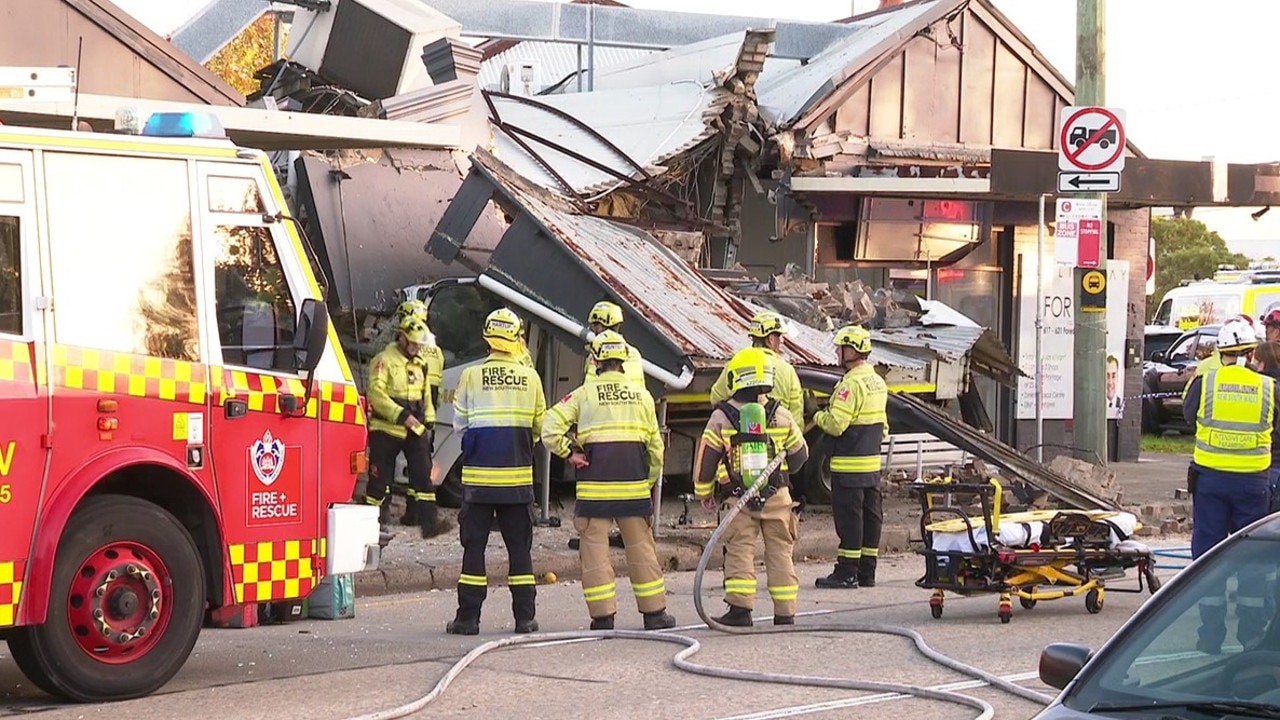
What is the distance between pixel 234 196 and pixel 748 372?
10.9 ft

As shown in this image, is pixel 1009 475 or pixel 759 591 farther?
pixel 1009 475

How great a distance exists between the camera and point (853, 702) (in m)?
7.89

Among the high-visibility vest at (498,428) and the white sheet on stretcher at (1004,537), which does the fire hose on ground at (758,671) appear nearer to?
the white sheet on stretcher at (1004,537)

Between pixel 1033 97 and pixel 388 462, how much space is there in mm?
11582

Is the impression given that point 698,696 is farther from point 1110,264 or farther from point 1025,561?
point 1110,264

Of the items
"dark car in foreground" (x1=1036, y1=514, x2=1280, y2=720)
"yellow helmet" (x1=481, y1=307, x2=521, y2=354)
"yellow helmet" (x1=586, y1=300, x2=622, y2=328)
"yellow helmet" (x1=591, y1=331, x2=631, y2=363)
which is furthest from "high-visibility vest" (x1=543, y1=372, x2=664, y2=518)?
"dark car in foreground" (x1=1036, y1=514, x2=1280, y2=720)

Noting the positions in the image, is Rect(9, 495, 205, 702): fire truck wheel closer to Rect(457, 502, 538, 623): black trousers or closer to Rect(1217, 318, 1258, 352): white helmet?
Rect(457, 502, 538, 623): black trousers

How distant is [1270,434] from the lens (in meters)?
10.8

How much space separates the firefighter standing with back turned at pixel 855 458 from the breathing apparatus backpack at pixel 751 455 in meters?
1.91

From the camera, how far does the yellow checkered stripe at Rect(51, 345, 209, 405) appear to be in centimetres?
742

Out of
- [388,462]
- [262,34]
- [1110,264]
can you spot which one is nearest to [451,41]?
[388,462]

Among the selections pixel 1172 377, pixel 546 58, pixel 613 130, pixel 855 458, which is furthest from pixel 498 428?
pixel 546 58

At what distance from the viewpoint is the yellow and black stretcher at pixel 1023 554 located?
10.3m

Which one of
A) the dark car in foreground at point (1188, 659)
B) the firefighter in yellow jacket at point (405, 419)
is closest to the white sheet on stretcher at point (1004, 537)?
the firefighter in yellow jacket at point (405, 419)
